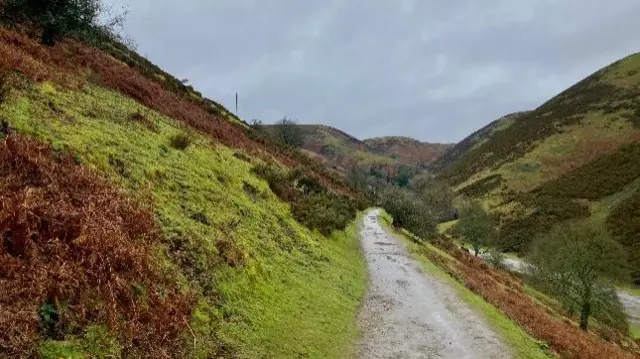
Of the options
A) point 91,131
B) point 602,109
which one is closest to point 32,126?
point 91,131

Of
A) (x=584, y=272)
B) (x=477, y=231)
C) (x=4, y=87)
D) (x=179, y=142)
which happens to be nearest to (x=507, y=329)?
(x=179, y=142)

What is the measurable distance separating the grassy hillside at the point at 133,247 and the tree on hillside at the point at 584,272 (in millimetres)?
35203

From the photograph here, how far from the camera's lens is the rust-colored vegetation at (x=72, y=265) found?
7273 mm

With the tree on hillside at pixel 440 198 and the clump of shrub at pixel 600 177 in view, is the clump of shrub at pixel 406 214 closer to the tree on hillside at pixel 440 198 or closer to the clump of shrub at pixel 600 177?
the clump of shrub at pixel 600 177

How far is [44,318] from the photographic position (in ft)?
23.5

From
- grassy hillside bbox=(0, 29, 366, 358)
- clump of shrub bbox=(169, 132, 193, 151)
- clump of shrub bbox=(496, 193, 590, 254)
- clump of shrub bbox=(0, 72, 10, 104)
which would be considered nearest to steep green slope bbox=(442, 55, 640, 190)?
clump of shrub bbox=(496, 193, 590, 254)

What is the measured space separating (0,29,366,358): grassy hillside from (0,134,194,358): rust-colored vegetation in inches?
0.9

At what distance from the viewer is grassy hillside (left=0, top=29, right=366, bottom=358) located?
25.5 ft

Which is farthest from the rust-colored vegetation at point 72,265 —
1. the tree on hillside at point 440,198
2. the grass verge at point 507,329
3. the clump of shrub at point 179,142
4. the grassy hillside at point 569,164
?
the tree on hillside at point 440,198

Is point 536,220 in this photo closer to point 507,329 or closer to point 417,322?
point 507,329

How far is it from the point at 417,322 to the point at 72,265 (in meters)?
10.8

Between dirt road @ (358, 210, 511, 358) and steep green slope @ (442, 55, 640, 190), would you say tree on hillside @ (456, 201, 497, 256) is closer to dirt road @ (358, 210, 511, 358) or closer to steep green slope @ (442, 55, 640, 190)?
steep green slope @ (442, 55, 640, 190)

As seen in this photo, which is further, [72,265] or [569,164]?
[569,164]

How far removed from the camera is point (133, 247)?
980 cm
